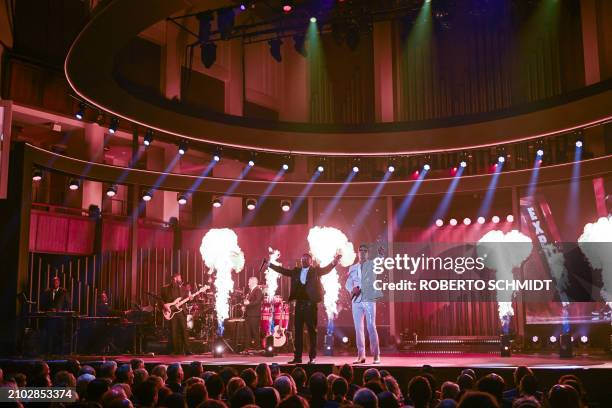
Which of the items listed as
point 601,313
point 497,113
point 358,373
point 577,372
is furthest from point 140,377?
point 601,313

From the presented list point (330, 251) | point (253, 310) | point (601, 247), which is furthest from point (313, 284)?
point (601, 247)

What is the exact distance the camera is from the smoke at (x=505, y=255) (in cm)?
1436

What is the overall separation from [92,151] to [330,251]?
257 inches

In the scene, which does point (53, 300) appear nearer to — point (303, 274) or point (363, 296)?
point (303, 274)

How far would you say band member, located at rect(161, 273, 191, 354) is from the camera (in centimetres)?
1252

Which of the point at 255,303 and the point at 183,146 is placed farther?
the point at 255,303

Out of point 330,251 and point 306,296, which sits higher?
point 330,251

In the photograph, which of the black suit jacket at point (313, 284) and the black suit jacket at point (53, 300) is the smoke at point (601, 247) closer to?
the black suit jacket at point (313, 284)

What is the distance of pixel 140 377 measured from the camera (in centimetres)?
568

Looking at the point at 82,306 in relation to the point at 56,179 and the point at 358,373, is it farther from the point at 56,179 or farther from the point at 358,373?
the point at 358,373

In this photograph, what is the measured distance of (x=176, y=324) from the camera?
12.6m

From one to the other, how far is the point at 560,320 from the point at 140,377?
10.4 m

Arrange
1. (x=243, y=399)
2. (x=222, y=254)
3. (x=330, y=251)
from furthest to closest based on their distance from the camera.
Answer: (x=222, y=254)
(x=330, y=251)
(x=243, y=399)

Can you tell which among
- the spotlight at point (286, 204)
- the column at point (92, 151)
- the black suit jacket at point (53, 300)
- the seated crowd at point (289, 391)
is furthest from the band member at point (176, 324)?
the seated crowd at point (289, 391)
